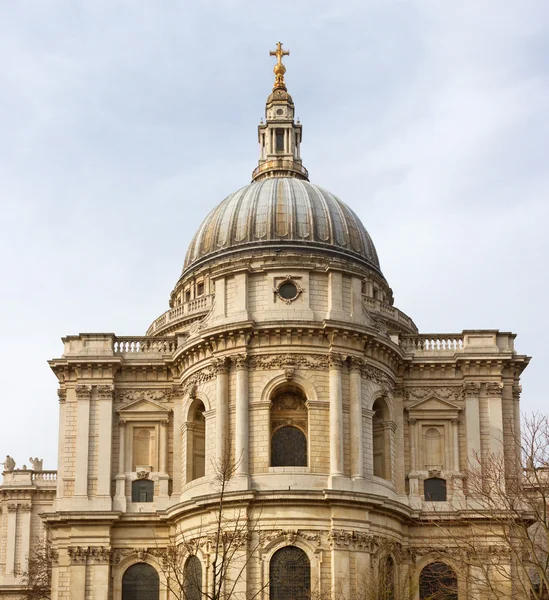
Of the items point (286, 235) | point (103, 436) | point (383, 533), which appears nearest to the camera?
point (383, 533)

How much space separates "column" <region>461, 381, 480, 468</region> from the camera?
2328 inches

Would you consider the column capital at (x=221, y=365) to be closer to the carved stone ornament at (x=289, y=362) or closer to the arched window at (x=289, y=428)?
the carved stone ornament at (x=289, y=362)

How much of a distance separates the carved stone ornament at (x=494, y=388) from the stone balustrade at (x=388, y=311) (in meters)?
7.09

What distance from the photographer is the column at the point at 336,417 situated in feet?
180

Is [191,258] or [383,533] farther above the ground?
[191,258]

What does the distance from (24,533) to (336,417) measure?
36.7 m

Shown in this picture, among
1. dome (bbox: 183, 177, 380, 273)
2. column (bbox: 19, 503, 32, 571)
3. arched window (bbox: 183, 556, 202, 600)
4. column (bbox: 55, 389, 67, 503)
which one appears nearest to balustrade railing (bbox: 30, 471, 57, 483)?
column (bbox: 19, 503, 32, 571)

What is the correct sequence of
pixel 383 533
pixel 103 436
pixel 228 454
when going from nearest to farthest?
pixel 228 454 < pixel 383 533 < pixel 103 436

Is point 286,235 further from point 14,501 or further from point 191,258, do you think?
point 14,501

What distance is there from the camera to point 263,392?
56.2m

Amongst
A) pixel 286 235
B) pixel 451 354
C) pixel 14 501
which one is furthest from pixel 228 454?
pixel 14 501

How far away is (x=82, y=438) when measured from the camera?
59.4 metres

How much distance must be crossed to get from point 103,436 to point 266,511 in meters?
9.88

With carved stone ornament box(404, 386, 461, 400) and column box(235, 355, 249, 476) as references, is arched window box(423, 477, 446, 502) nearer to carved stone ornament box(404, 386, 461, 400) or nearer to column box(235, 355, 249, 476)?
carved stone ornament box(404, 386, 461, 400)
